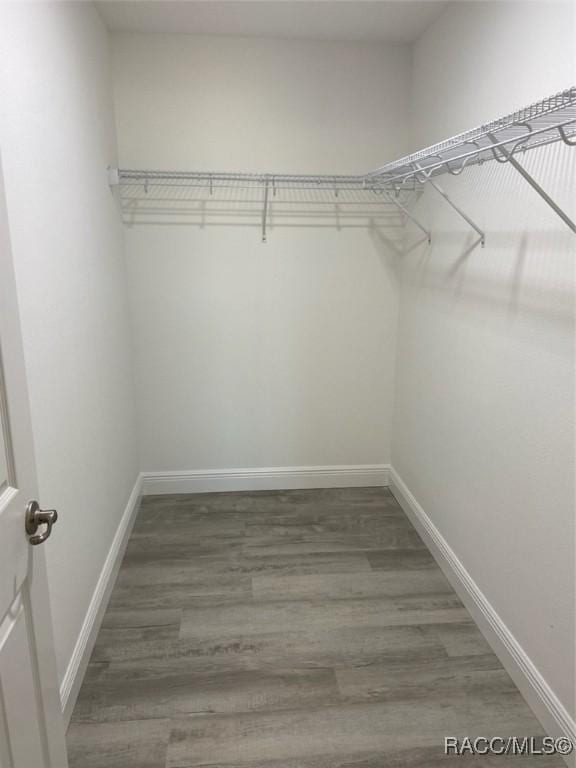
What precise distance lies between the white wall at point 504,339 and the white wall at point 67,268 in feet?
4.94

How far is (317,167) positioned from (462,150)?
1022 mm

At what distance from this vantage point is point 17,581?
100cm

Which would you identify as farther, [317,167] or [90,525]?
[317,167]

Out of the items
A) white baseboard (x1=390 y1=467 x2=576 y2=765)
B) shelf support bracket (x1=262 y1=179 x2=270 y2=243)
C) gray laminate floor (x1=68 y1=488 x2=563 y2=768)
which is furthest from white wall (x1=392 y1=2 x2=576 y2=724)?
shelf support bracket (x1=262 y1=179 x2=270 y2=243)

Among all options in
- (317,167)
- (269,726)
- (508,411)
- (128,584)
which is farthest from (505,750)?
(317,167)

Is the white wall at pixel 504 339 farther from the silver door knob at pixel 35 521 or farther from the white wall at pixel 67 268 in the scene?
the white wall at pixel 67 268

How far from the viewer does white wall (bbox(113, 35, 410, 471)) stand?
261 centimetres

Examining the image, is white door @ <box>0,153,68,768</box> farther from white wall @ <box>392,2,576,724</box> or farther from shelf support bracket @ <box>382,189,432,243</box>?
shelf support bracket @ <box>382,189,432,243</box>

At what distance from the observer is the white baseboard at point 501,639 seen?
5.17 ft

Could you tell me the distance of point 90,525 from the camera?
6.51ft

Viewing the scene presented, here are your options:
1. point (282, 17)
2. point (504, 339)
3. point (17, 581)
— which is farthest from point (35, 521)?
point (282, 17)

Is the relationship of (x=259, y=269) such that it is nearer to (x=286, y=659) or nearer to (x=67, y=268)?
(x=67, y=268)

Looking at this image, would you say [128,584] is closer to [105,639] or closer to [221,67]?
[105,639]

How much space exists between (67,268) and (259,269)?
1.26 meters
